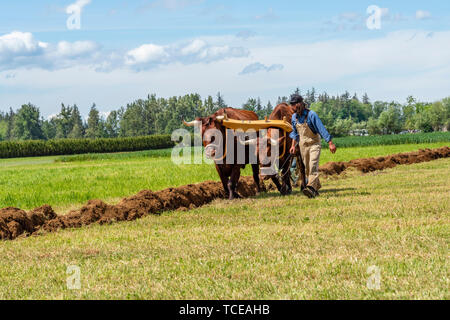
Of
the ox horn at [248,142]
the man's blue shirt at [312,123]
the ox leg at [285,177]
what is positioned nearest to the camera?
the man's blue shirt at [312,123]

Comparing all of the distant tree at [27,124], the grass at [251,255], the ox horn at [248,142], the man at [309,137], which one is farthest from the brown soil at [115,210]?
the distant tree at [27,124]

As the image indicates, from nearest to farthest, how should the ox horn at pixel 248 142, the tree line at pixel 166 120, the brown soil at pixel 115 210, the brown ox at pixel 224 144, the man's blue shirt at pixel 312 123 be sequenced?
the brown soil at pixel 115 210
the man's blue shirt at pixel 312 123
the brown ox at pixel 224 144
the ox horn at pixel 248 142
the tree line at pixel 166 120

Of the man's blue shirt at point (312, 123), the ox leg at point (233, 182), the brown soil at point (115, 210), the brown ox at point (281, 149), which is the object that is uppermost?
the man's blue shirt at point (312, 123)

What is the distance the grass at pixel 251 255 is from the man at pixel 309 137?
53.8 inches

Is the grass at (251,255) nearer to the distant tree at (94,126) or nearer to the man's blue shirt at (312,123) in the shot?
the man's blue shirt at (312,123)

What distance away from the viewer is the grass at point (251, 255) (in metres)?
5.90

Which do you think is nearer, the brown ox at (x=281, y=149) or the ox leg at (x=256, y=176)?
the brown ox at (x=281, y=149)

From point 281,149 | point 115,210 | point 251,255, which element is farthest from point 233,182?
point 251,255

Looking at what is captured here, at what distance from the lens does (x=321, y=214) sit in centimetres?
1083

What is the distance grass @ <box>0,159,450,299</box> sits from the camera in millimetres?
5898

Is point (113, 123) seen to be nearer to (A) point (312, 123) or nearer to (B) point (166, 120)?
(B) point (166, 120)

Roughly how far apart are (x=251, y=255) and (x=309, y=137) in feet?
21.9

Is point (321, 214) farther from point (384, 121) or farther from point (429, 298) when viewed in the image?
point (384, 121)
